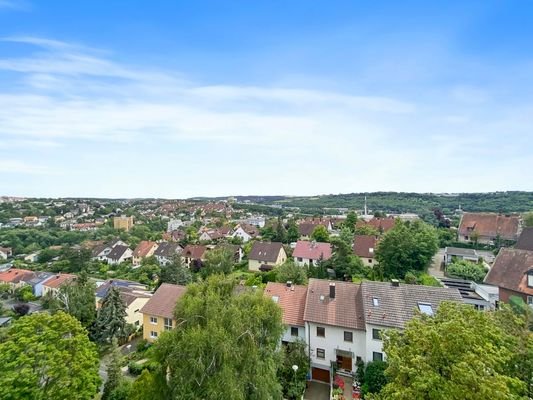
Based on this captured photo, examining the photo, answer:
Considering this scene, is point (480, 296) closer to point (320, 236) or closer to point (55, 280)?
point (320, 236)

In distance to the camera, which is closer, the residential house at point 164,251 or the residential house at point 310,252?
A: the residential house at point 310,252

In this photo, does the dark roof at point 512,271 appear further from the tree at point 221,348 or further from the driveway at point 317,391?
the tree at point 221,348

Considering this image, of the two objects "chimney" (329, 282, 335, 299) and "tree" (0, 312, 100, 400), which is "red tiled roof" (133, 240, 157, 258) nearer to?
"chimney" (329, 282, 335, 299)

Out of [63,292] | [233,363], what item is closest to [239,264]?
[63,292]

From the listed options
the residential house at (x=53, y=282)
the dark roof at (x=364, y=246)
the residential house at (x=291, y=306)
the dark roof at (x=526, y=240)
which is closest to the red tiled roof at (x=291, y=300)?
the residential house at (x=291, y=306)

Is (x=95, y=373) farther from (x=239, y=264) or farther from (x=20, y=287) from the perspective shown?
(x=20, y=287)

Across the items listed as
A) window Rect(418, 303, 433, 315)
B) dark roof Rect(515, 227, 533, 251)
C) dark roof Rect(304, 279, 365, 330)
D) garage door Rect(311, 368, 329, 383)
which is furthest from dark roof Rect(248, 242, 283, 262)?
dark roof Rect(515, 227, 533, 251)
